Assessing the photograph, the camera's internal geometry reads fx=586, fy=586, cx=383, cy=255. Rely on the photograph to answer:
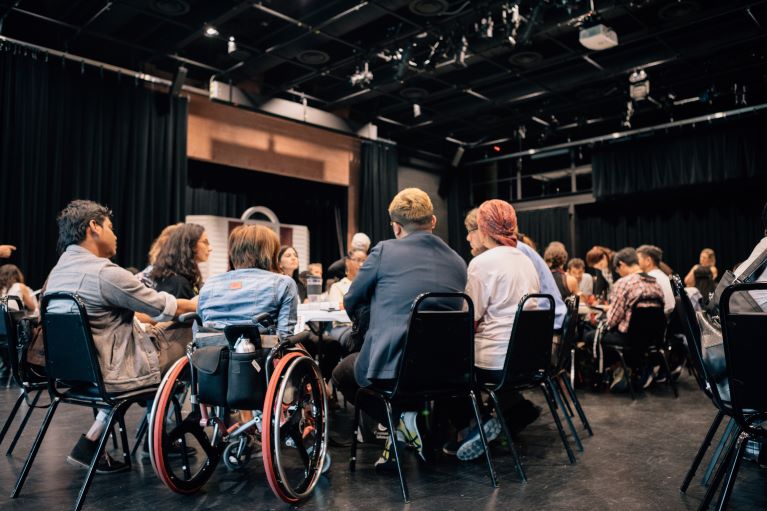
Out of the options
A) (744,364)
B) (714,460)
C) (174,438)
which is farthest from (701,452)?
(174,438)

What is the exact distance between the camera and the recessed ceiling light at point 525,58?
280 inches

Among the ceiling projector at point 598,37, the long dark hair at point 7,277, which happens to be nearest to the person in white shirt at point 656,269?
the ceiling projector at point 598,37

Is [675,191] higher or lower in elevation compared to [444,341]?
higher

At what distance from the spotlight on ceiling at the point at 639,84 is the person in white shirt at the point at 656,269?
10.9 ft

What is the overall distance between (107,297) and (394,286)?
3.72 ft

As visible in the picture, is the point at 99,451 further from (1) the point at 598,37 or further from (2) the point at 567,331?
(1) the point at 598,37

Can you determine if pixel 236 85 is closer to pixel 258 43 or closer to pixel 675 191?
pixel 258 43

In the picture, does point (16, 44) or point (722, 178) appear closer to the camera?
point (16, 44)

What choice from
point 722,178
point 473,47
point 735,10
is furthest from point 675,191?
point 473,47

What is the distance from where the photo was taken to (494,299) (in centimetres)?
266

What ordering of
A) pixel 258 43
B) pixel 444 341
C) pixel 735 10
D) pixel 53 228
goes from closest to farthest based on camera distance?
pixel 444 341, pixel 735 10, pixel 53 228, pixel 258 43

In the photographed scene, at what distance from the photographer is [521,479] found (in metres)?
2.47

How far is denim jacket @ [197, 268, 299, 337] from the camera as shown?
242cm

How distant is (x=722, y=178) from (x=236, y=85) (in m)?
7.17
